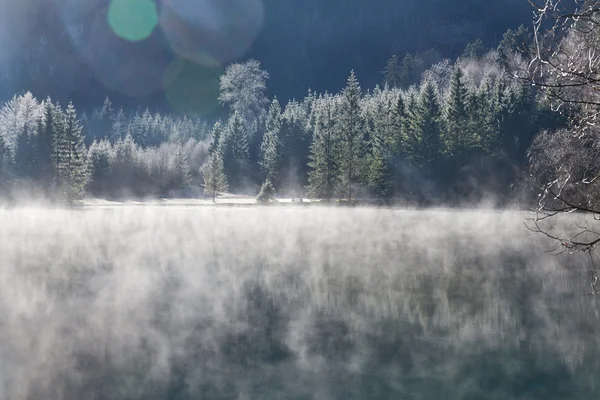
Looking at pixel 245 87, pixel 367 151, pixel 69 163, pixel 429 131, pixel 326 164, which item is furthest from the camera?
pixel 245 87

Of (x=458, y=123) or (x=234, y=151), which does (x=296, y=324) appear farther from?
(x=234, y=151)

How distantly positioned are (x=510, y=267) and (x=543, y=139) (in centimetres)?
2808

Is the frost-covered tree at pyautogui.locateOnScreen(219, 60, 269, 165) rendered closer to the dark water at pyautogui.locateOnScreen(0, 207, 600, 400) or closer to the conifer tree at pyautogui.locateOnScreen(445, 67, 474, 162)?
the conifer tree at pyautogui.locateOnScreen(445, 67, 474, 162)

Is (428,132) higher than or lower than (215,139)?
lower

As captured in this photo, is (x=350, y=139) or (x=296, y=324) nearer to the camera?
(x=296, y=324)

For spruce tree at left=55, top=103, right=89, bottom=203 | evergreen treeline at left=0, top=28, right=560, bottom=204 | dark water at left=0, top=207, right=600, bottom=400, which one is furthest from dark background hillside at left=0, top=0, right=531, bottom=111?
dark water at left=0, top=207, right=600, bottom=400

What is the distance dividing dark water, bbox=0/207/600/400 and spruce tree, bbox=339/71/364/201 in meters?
39.2

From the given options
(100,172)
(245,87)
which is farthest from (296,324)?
(245,87)

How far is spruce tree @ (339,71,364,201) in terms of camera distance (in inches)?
2328

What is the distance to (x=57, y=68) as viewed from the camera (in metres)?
194

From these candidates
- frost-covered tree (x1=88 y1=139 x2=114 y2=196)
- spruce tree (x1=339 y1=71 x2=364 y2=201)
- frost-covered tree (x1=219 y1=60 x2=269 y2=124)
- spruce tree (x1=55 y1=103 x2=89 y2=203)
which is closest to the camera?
spruce tree (x1=55 y1=103 x2=89 y2=203)

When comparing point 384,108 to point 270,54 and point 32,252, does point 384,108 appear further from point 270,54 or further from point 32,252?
point 270,54

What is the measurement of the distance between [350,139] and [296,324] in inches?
1998

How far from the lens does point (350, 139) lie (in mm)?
60094
